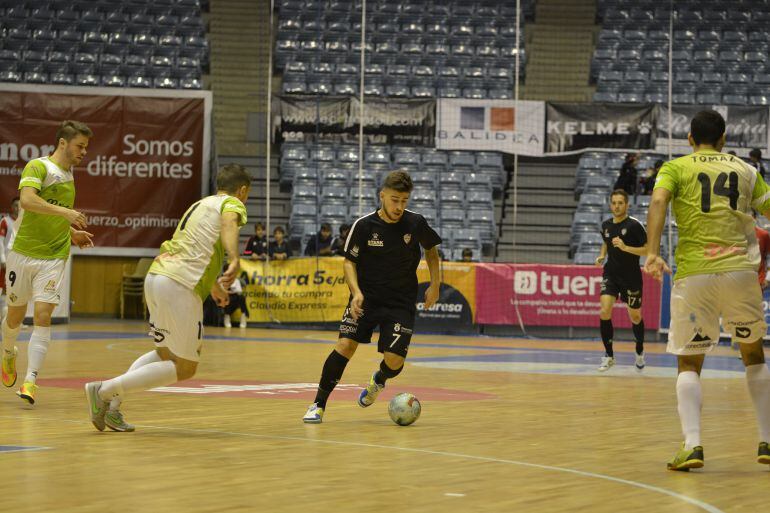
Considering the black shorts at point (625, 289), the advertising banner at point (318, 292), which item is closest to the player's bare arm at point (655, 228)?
the black shorts at point (625, 289)

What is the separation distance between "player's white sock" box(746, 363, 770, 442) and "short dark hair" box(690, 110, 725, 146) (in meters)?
1.36

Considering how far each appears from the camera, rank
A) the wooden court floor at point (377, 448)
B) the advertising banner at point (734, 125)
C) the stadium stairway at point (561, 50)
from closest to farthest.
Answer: the wooden court floor at point (377, 448) → the advertising banner at point (734, 125) → the stadium stairway at point (561, 50)

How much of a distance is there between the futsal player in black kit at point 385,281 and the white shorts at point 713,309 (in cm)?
245

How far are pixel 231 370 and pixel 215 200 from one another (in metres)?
5.89

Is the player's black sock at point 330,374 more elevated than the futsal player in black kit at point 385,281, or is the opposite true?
the futsal player in black kit at point 385,281

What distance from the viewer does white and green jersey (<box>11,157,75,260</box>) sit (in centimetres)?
941

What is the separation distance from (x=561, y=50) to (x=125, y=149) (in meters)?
12.2

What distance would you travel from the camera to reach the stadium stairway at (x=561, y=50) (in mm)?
30266

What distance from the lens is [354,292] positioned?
8.49 metres

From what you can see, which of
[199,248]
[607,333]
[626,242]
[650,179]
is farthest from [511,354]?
[199,248]

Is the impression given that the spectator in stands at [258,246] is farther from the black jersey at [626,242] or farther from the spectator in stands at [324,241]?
the black jersey at [626,242]

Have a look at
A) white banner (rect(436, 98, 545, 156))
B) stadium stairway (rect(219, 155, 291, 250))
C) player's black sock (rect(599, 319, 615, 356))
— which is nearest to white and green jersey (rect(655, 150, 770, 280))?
player's black sock (rect(599, 319, 615, 356))

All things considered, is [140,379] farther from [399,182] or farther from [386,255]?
[399,182]

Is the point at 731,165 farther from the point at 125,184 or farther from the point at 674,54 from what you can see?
the point at 674,54
